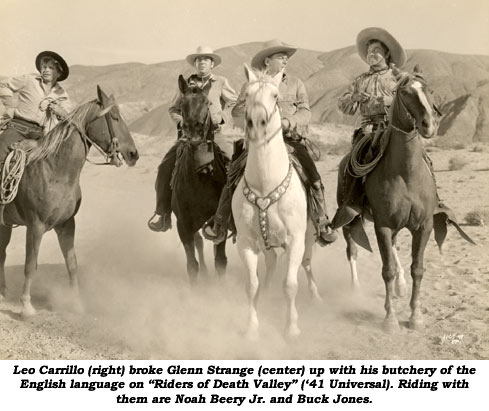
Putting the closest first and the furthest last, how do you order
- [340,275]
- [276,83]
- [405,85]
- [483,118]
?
[276,83] < [405,85] < [340,275] < [483,118]

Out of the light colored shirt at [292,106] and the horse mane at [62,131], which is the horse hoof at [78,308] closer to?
the horse mane at [62,131]

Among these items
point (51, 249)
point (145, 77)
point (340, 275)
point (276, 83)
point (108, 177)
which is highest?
point (276, 83)

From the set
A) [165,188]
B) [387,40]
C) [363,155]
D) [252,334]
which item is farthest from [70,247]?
[387,40]

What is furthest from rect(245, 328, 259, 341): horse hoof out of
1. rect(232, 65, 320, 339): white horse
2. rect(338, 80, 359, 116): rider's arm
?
rect(338, 80, 359, 116): rider's arm

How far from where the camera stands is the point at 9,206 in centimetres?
693

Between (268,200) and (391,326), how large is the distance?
217 centimetres

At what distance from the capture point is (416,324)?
20.7ft

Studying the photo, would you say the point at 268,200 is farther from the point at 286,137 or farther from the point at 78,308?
the point at 78,308

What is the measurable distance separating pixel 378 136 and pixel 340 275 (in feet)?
9.85

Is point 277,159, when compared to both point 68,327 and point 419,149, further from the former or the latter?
point 68,327

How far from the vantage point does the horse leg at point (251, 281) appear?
5.73 meters

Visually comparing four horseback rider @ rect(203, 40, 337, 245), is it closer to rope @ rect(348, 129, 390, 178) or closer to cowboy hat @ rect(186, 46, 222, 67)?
rope @ rect(348, 129, 390, 178)

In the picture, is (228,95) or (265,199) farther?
(228,95)

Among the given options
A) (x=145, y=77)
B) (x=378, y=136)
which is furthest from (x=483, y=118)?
(x=145, y=77)
